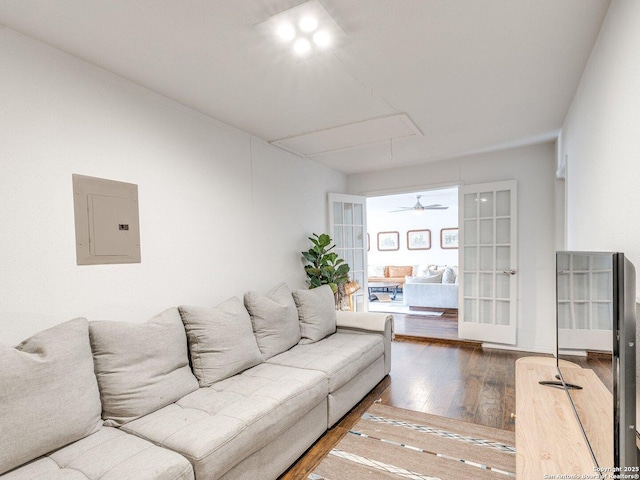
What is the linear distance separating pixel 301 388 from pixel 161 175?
5.96 feet

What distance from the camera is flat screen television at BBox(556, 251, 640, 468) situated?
93 centimetres

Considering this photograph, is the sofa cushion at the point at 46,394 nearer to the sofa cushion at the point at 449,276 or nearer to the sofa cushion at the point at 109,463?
the sofa cushion at the point at 109,463

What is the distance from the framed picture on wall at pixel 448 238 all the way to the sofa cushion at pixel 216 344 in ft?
24.9

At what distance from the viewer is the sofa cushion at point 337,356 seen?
2494 mm

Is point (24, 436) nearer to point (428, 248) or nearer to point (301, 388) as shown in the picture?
point (301, 388)

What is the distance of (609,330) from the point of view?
1068mm

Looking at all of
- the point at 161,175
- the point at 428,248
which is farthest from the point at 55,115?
the point at 428,248

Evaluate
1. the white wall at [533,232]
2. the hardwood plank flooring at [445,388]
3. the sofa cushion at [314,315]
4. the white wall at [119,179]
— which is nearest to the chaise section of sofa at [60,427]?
the white wall at [119,179]

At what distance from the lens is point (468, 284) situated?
4.46 meters

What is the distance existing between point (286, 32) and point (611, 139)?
1.69m

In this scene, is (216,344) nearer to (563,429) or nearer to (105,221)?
(105,221)

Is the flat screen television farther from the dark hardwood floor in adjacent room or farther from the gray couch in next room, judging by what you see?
the gray couch in next room

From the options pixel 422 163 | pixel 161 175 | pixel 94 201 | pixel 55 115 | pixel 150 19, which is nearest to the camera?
pixel 150 19

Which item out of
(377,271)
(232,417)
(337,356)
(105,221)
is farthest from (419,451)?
(377,271)
